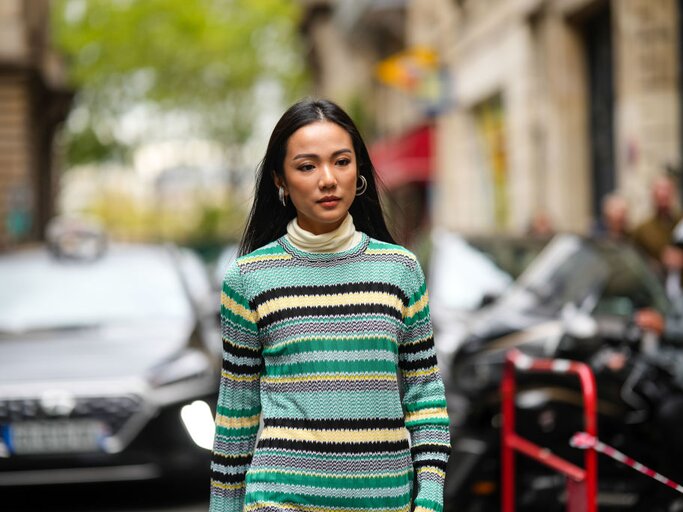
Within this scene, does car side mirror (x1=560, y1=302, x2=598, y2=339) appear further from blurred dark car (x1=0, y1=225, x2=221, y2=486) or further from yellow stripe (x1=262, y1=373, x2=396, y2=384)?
yellow stripe (x1=262, y1=373, x2=396, y2=384)

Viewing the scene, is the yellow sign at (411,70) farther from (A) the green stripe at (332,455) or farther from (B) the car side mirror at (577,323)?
(A) the green stripe at (332,455)

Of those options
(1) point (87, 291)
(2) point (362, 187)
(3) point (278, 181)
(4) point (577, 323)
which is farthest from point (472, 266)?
(3) point (278, 181)

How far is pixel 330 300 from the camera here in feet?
8.64

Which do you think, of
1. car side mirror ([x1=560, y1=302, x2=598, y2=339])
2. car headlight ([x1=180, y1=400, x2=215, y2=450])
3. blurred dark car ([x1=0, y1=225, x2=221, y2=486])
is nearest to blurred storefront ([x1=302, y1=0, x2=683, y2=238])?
car side mirror ([x1=560, y1=302, x2=598, y2=339])

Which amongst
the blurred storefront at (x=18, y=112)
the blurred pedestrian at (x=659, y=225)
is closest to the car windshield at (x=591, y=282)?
the blurred pedestrian at (x=659, y=225)

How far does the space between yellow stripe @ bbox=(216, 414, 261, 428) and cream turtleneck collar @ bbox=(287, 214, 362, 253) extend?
1.27 feet

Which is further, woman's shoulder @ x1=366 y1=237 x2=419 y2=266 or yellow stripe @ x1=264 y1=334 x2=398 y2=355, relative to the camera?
woman's shoulder @ x1=366 y1=237 x2=419 y2=266

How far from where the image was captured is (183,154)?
187 feet

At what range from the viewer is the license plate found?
20.7 feet

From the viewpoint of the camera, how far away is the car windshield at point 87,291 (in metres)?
7.45

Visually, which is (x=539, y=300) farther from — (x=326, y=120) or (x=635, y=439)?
(x=326, y=120)

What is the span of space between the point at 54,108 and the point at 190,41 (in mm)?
8757

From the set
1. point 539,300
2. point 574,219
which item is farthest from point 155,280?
point 574,219

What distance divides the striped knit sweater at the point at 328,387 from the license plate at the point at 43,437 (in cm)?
378
